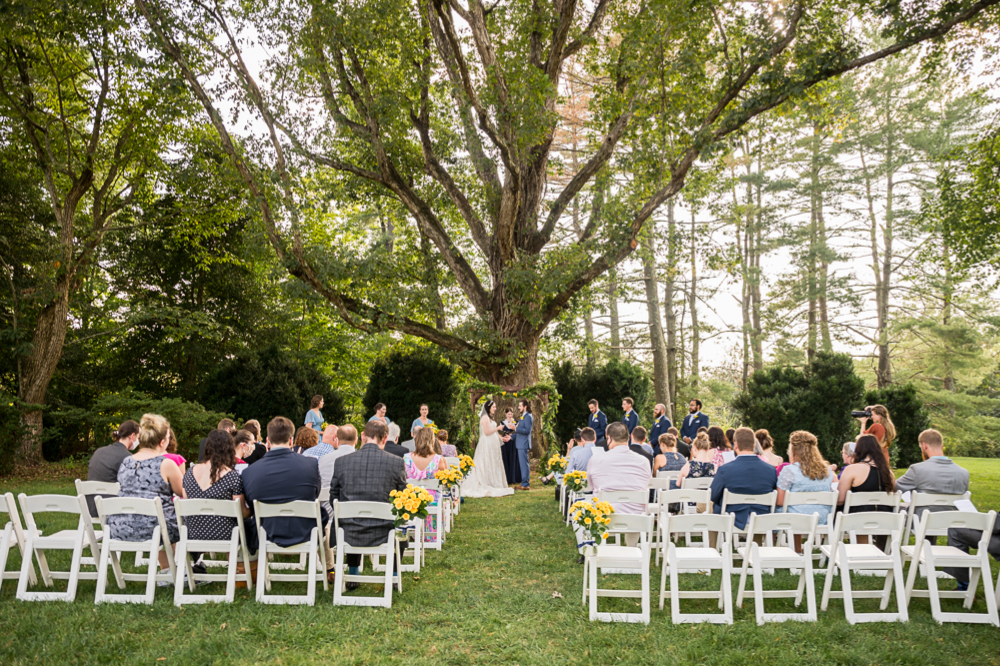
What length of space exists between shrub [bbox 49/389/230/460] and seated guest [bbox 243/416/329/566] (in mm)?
9112

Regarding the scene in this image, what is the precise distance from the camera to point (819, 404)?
55.1 ft

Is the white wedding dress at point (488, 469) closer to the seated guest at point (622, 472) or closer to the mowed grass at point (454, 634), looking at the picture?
the seated guest at point (622, 472)

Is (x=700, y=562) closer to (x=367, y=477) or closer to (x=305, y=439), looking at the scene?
(x=367, y=477)

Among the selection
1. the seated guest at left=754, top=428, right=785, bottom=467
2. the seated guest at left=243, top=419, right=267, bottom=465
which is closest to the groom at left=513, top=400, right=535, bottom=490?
the seated guest at left=243, top=419, right=267, bottom=465

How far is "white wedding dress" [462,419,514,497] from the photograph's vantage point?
41.7 ft

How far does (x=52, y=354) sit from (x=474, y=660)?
50.7 ft

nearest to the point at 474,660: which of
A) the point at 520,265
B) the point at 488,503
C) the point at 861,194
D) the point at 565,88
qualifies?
the point at 488,503

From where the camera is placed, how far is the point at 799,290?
24094 mm

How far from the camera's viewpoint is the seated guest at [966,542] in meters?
4.98

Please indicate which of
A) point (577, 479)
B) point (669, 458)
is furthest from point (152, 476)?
point (669, 458)

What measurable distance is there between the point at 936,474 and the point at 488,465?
325 inches

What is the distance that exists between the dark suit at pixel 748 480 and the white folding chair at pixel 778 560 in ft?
2.40

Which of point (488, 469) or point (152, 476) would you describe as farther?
point (488, 469)

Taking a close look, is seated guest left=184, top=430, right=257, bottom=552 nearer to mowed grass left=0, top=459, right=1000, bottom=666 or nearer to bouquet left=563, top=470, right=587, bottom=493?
mowed grass left=0, top=459, right=1000, bottom=666
